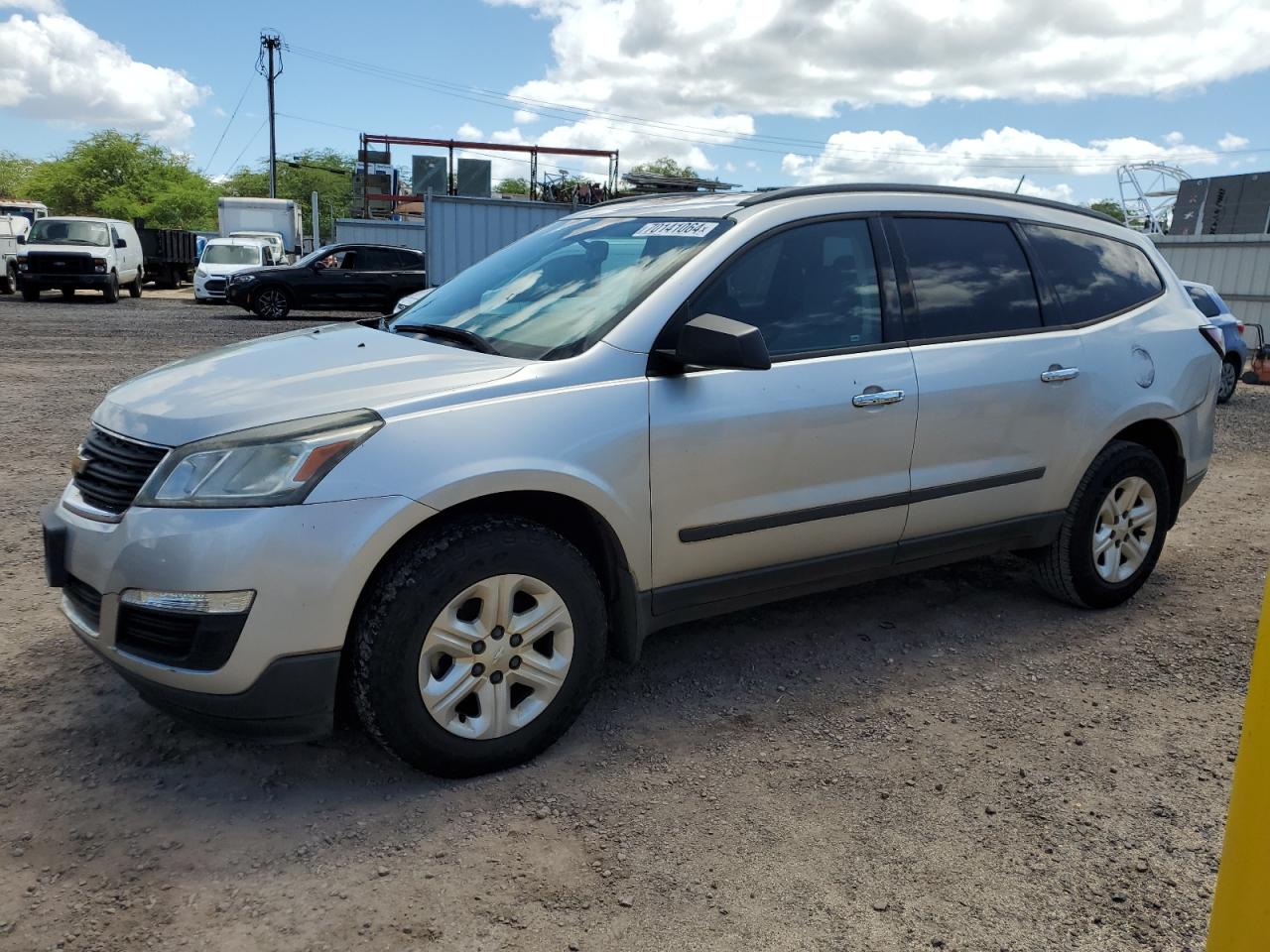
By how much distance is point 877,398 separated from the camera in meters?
3.53

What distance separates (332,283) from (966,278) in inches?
719

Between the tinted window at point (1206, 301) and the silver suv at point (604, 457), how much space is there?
24.9 feet

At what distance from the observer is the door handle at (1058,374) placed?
4.01 metres

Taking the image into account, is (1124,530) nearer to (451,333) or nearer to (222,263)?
(451,333)

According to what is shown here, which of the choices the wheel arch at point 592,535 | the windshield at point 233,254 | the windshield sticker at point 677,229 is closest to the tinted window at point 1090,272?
the windshield sticker at point 677,229

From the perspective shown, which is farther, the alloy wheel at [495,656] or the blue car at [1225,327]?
the blue car at [1225,327]

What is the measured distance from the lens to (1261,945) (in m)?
1.42

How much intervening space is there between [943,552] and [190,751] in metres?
2.79

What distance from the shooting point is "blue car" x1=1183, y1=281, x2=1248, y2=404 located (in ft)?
36.7

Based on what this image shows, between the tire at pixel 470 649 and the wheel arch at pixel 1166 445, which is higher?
the wheel arch at pixel 1166 445

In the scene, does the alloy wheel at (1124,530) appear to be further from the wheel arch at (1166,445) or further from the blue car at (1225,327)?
the blue car at (1225,327)

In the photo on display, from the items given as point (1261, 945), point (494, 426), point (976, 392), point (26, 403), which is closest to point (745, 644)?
point (976, 392)

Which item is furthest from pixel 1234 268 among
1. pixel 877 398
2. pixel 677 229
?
pixel 677 229

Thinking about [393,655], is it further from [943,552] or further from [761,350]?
[943,552]
